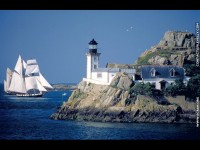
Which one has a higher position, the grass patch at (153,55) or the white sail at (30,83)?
the grass patch at (153,55)

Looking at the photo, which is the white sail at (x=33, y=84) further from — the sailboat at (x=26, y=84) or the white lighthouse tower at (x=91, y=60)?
the white lighthouse tower at (x=91, y=60)

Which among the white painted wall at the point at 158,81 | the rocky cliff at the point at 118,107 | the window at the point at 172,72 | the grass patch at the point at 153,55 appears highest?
the grass patch at the point at 153,55

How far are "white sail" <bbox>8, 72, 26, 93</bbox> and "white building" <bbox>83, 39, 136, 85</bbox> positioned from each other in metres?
9.96

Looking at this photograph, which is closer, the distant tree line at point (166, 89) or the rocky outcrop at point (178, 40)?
the distant tree line at point (166, 89)

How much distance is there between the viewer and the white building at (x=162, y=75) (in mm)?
21781

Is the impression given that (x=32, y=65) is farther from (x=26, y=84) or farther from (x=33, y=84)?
(x=33, y=84)

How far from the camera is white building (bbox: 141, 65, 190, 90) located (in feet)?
71.5

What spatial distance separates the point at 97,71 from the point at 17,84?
13386mm

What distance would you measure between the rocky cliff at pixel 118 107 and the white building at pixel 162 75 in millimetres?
797

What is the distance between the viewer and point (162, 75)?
2192 cm

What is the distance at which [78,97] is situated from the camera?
74.9ft

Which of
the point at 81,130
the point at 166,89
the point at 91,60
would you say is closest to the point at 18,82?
the point at 91,60

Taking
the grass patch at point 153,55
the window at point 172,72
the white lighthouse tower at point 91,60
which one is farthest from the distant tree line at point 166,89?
the grass patch at point 153,55
